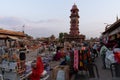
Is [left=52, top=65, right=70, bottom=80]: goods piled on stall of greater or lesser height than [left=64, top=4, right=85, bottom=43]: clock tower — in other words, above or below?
below

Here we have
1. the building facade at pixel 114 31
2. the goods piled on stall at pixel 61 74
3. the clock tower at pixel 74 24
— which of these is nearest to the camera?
the goods piled on stall at pixel 61 74

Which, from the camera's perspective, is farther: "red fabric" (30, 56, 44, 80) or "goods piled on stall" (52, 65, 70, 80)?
"red fabric" (30, 56, 44, 80)

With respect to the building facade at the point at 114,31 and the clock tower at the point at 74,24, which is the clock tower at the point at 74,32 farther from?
the building facade at the point at 114,31

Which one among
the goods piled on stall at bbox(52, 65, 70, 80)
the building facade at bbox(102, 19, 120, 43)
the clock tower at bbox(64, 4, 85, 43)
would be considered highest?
the clock tower at bbox(64, 4, 85, 43)

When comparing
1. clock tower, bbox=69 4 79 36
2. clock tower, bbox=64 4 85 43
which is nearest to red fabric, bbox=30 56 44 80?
clock tower, bbox=64 4 85 43

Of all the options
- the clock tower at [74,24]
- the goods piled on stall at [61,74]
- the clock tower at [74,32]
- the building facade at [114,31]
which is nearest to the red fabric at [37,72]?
the goods piled on stall at [61,74]

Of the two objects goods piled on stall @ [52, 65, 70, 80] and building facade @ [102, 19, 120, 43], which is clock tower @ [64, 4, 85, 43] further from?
goods piled on stall @ [52, 65, 70, 80]

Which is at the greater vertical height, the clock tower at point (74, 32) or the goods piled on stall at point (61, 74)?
the clock tower at point (74, 32)

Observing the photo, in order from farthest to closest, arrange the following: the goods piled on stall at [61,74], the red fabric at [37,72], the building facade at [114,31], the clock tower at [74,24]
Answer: the clock tower at [74,24]
the building facade at [114,31]
the red fabric at [37,72]
the goods piled on stall at [61,74]

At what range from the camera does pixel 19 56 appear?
1027 cm

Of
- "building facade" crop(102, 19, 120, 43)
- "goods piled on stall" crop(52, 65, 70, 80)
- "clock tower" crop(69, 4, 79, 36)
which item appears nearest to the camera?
"goods piled on stall" crop(52, 65, 70, 80)

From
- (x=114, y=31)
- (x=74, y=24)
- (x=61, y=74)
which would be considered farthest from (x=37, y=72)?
(x=74, y=24)

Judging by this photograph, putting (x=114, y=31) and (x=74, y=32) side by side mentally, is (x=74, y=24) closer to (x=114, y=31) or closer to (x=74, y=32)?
(x=74, y=32)

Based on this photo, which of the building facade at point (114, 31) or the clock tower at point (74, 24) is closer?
the building facade at point (114, 31)
